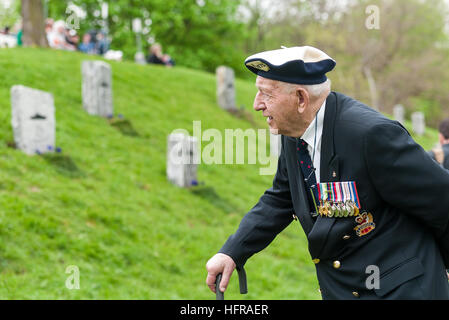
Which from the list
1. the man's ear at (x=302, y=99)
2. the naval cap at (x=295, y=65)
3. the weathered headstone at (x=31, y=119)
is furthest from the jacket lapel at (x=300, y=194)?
the weathered headstone at (x=31, y=119)

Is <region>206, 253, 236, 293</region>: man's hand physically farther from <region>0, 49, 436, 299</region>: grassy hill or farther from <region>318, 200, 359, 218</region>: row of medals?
<region>0, 49, 436, 299</region>: grassy hill

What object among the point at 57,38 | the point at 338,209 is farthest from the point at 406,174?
the point at 57,38

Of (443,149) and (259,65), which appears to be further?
(443,149)

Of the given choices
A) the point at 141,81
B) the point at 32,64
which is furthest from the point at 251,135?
the point at 32,64

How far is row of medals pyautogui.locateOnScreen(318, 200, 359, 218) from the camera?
238 cm

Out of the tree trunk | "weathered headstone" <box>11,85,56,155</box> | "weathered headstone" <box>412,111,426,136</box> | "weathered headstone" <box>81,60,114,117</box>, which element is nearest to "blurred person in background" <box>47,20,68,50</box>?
the tree trunk

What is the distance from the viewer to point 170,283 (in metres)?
6.52

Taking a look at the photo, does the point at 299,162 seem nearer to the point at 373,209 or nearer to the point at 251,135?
the point at 373,209

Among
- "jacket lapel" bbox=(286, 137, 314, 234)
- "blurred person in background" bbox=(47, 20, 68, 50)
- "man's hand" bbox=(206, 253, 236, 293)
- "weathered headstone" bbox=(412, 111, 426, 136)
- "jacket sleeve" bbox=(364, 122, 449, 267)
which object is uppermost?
"jacket sleeve" bbox=(364, 122, 449, 267)

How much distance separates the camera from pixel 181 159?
9859 mm

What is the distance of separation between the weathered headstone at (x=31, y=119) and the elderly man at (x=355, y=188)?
260 inches

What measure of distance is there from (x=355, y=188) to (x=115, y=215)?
18.3 feet

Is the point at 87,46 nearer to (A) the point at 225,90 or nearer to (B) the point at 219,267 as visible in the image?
(A) the point at 225,90

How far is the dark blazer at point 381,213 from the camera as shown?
2242mm
